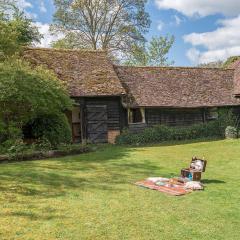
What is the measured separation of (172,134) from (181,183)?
1473 centimetres

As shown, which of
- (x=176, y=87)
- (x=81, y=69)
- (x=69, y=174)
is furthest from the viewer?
(x=176, y=87)

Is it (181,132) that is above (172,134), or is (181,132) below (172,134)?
above

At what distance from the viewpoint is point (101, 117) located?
25.9m

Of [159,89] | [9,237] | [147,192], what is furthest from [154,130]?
[9,237]

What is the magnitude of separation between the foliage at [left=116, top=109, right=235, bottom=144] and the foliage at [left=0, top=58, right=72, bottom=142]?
6.42 meters

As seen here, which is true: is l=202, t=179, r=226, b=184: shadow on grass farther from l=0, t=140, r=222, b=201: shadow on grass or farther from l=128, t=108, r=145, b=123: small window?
l=128, t=108, r=145, b=123: small window

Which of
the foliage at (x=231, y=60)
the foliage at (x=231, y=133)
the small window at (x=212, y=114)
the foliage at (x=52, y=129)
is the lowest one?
the foliage at (x=231, y=133)

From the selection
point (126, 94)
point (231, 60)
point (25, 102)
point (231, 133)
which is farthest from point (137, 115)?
point (231, 60)

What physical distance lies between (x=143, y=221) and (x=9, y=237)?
9.29ft

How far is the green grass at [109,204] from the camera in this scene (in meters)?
7.90

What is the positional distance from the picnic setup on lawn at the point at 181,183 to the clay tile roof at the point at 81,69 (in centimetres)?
1314

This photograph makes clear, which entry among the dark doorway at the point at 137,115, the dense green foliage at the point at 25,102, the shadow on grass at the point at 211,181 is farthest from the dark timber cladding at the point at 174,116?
the shadow on grass at the point at 211,181

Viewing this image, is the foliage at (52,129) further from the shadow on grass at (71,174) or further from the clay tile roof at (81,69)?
the clay tile roof at (81,69)

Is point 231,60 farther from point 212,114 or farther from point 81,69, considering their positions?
point 81,69
